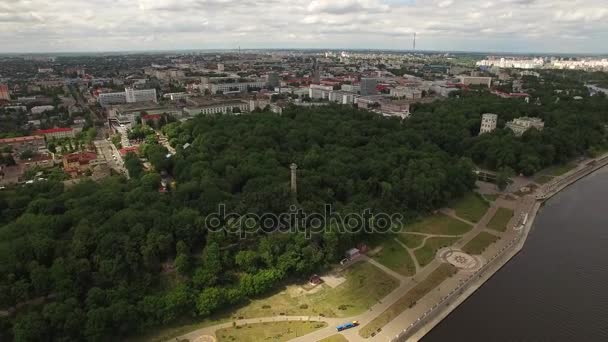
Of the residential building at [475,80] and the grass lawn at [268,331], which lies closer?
the grass lawn at [268,331]

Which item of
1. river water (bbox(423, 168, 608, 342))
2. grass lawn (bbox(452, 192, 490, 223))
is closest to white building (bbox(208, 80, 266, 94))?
grass lawn (bbox(452, 192, 490, 223))

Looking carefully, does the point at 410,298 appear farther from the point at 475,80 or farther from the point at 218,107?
the point at 475,80

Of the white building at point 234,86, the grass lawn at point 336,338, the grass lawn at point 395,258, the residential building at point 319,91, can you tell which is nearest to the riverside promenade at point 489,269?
the grass lawn at point 336,338

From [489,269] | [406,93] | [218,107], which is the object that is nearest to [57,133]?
[218,107]

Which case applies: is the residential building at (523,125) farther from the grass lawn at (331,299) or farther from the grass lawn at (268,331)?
the grass lawn at (268,331)

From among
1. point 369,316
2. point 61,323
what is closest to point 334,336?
point 369,316

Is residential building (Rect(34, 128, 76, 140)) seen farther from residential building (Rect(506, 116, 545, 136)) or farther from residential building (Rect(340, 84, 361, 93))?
residential building (Rect(506, 116, 545, 136))
